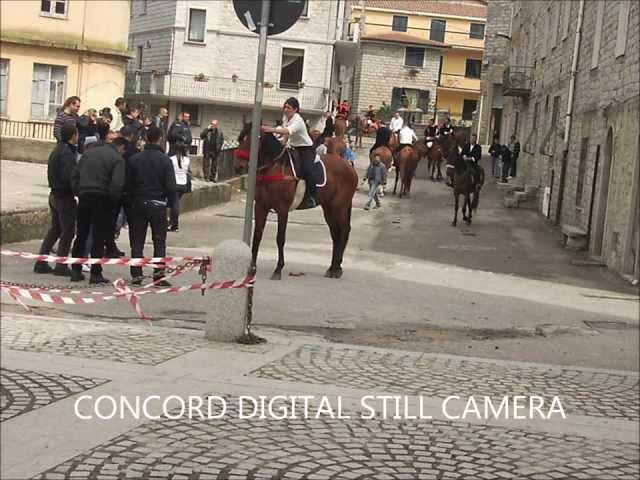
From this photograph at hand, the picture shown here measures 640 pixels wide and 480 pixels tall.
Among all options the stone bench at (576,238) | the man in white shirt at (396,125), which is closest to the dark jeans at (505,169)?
the man in white shirt at (396,125)

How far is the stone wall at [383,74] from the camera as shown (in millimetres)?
74688

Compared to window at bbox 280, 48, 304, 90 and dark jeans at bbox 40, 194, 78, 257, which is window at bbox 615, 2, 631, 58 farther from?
window at bbox 280, 48, 304, 90

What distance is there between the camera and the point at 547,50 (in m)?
34.0

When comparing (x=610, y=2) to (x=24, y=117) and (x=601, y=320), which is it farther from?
(x=24, y=117)

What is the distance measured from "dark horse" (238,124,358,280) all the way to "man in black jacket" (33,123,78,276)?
2135 mm

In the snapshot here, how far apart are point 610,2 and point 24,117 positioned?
46.9 feet

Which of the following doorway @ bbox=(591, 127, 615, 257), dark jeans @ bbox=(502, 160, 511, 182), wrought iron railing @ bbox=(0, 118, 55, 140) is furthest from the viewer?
dark jeans @ bbox=(502, 160, 511, 182)

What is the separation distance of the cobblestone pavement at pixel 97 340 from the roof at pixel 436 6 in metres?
75.2

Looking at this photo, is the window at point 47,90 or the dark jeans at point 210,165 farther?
the window at point 47,90

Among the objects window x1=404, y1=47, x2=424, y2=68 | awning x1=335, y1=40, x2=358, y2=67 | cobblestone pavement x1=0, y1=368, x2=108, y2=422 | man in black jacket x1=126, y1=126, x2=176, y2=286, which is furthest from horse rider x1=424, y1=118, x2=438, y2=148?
window x1=404, y1=47, x2=424, y2=68

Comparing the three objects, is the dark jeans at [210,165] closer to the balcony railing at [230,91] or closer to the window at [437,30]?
the balcony railing at [230,91]

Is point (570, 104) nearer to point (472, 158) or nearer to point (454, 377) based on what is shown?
point (472, 158)

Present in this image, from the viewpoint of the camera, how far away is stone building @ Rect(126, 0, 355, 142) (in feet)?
161

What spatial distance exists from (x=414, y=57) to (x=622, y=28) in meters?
56.4
